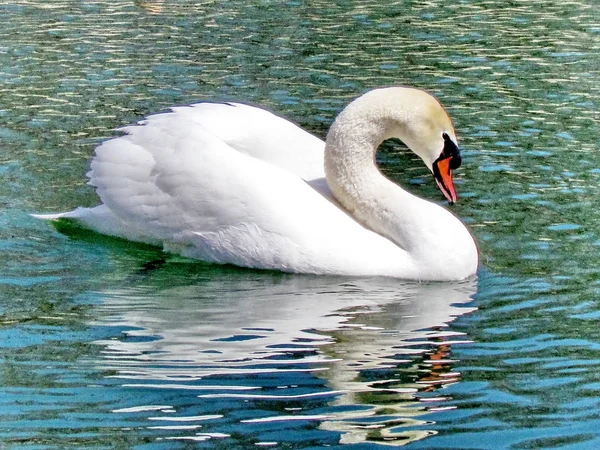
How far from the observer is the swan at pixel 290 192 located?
28.1 feet

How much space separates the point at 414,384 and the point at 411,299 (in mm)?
1714

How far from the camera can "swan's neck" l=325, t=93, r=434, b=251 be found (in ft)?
29.0

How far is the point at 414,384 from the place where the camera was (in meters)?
6.49

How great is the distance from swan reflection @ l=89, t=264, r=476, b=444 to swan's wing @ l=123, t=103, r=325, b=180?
928 mm

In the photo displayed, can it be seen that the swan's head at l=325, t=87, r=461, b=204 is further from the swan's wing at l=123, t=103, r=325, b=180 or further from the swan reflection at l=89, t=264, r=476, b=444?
the swan reflection at l=89, t=264, r=476, b=444

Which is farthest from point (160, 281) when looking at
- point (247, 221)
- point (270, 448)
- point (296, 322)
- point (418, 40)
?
point (418, 40)

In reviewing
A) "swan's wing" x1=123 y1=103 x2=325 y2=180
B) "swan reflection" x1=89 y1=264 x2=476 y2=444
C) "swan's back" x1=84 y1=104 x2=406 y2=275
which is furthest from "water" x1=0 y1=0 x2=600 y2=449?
"swan's wing" x1=123 y1=103 x2=325 y2=180

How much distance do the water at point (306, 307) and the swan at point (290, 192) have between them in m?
0.18

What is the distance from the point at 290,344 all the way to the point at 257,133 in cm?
254

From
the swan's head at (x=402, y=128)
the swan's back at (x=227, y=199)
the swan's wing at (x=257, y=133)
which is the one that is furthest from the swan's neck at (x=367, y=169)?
the swan's wing at (x=257, y=133)

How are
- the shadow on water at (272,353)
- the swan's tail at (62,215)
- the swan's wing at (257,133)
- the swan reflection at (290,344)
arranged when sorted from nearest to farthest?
the shadow on water at (272,353) < the swan reflection at (290,344) < the swan's wing at (257,133) < the swan's tail at (62,215)

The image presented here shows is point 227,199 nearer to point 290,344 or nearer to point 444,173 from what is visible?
point 444,173

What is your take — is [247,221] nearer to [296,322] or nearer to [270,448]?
[296,322]

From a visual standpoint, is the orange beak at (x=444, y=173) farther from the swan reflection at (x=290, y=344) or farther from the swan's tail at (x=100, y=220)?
the swan's tail at (x=100, y=220)
